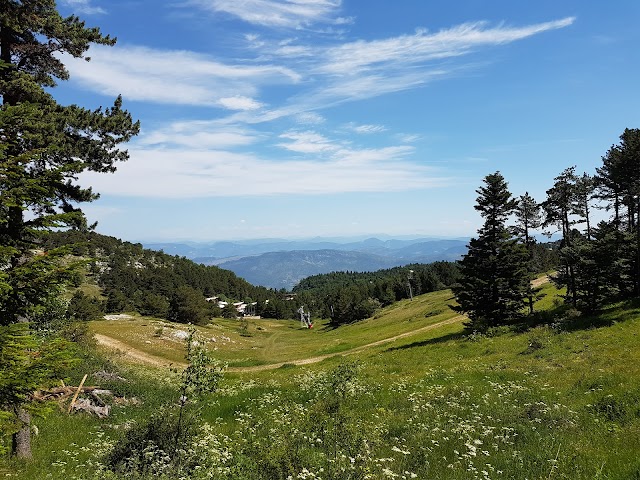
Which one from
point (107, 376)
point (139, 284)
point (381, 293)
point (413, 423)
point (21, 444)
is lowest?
point (381, 293)

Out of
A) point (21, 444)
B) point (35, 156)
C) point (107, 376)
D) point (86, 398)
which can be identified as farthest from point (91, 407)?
point (35, 156)

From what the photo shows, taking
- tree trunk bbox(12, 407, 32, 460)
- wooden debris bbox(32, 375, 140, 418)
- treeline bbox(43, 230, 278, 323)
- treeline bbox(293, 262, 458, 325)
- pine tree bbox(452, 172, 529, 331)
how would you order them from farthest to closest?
1. treeline bbox(293, 262, 458, 325)
2. treeline bbox(43, 230, 278, 323)
3. pine tree bbox(452, 172, 529, 331)
4. wooden debris bbox(32, 375, 140, 418)
5. tree trunk bbox(12, 407, 32, 460)

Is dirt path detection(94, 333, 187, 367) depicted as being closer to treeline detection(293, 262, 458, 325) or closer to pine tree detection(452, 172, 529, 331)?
pine tree detection(452, 172, 529, 331)

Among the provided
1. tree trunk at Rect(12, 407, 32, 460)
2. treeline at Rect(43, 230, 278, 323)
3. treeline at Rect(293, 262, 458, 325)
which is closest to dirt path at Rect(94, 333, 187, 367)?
treeline at Rect(43, 230, 278, 323)

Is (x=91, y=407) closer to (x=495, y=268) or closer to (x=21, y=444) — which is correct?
(x=21, y=444)

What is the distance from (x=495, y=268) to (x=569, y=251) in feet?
22.9

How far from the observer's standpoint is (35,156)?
32.0 feet

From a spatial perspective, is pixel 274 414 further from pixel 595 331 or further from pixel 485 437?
pixel 595 331

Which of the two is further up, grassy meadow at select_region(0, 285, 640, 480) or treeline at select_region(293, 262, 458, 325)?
grassy meadow at select_region(0, 285, 640, 480)

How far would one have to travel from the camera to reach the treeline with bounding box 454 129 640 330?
116ft

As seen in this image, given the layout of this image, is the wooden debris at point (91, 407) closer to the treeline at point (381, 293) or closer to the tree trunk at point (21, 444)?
the tree trunk at point (21, 444)

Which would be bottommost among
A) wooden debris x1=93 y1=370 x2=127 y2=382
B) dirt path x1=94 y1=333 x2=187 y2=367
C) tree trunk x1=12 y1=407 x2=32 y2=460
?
dirt path x1=94 y1=333 x2=187 y2=367

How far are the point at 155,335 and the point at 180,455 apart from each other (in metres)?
53.8

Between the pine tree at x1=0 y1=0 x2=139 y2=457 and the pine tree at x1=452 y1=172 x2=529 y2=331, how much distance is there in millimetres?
36721
